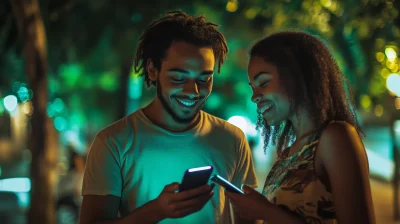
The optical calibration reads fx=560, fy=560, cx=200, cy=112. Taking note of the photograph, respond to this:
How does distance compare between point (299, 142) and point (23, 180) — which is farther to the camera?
point (23, 180)

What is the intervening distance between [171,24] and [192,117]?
0.48 meters

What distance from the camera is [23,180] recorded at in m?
16.5

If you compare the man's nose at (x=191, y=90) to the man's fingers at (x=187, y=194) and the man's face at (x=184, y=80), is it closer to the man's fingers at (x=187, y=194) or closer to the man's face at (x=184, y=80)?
the man's face at (x=184, y=80)

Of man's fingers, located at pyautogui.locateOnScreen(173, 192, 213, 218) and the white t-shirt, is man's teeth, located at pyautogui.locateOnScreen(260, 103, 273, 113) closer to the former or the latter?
the white t-shirt

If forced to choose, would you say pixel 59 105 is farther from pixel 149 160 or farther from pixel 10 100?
pixel 149 160

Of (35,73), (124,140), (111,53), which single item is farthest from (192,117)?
(111,53)

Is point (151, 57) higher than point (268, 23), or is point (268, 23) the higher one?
point (268, 23)

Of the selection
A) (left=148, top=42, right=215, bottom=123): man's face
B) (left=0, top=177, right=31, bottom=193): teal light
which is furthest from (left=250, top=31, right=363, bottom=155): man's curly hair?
(left=0, top=177, right=31, bottom=193): teal light

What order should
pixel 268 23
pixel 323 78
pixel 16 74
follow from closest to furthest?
1. pixel 323 78
2. pixel 268 23
3. pixel 16 74

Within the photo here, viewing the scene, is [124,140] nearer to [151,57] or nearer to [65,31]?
[151,57]

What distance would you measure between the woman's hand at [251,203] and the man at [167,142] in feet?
0.43

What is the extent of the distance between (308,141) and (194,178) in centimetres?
53

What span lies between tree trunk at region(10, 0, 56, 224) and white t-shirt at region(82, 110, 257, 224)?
498cm

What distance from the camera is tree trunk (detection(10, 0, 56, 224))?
7.32m
